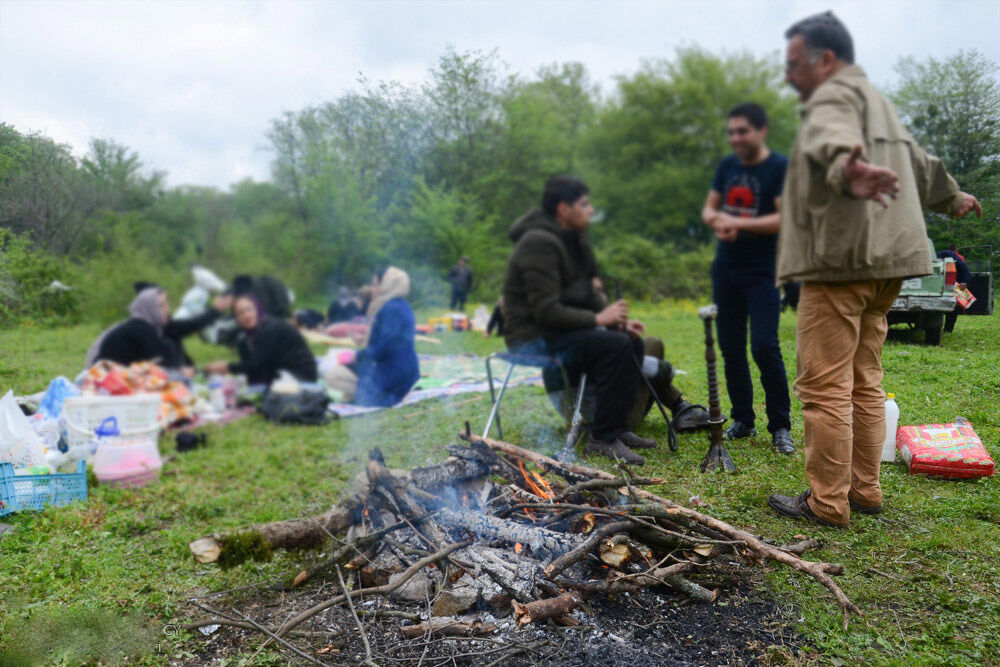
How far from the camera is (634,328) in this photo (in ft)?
12.6

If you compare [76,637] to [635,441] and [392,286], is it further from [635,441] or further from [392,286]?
[392,286]

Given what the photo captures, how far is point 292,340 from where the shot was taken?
23.7 ft

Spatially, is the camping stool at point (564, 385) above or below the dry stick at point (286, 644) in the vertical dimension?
above

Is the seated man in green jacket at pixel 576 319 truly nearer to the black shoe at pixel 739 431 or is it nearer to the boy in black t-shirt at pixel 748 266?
the black shoe at pixel 739 431

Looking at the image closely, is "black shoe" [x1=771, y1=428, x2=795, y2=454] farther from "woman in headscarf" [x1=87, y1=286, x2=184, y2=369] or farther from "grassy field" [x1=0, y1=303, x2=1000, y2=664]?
"woman in headscarf" [x1=87, y1=286, x2=184, y2=369]

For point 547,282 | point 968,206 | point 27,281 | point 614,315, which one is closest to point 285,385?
point 27,281

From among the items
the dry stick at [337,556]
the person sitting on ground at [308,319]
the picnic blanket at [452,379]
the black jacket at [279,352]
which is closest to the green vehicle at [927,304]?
the dry stick at [337,556]

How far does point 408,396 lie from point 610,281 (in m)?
2.67

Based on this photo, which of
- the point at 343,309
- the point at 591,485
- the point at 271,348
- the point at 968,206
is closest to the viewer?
the point at 968,206

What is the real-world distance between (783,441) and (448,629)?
182cm

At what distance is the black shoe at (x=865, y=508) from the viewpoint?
2.62 meters

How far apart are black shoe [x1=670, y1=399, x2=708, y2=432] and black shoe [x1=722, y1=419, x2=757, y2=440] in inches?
6.0

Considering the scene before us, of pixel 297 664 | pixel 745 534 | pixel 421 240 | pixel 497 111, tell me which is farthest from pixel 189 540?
pixel 497 111

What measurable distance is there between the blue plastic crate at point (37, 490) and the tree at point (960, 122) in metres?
4.58
